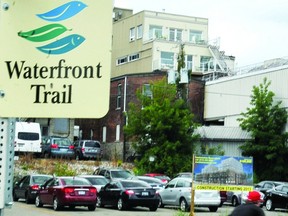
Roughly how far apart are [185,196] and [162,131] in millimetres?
16588

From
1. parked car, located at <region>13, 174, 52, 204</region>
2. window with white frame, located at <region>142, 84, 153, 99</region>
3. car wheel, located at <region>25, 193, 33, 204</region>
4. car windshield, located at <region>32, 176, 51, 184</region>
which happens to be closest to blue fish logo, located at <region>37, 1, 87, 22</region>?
parked car, located at <region>13, 174, 52, 204</region>

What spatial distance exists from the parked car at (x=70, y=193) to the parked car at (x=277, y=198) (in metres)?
10.3

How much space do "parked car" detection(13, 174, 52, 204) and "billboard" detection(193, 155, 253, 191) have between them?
427 inches

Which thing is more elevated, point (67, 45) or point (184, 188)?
point (67, 45)

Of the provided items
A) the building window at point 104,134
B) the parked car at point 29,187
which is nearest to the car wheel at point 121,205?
the parked car at point 29,187

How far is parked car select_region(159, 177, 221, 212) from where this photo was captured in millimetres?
33375

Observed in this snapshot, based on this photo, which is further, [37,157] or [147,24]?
[147,24]

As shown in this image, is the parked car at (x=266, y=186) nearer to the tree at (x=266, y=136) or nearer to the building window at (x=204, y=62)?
the tree at (x=266, y=136)

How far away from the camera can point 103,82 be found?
252cm

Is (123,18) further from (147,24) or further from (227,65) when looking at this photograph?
(227,65)

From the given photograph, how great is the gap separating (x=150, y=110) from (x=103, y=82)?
156ft

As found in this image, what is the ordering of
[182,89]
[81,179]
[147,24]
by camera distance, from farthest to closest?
[147,24]
[182,89]
[81,179]

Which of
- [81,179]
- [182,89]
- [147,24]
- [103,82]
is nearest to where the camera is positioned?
[103,82]

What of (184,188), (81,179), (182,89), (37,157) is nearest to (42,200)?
(81,179)
